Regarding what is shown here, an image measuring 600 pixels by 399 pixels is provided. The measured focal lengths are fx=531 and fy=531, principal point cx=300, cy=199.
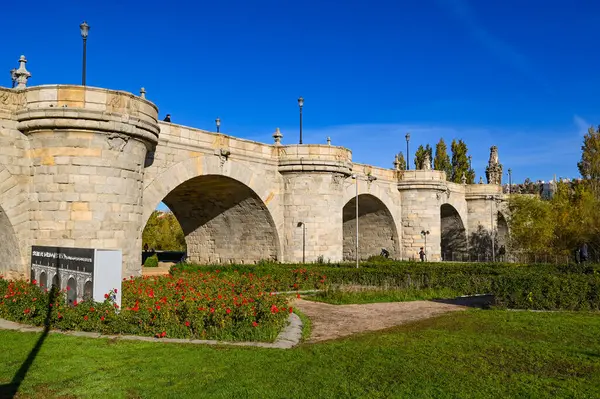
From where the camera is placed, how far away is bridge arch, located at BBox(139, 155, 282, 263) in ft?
73.2

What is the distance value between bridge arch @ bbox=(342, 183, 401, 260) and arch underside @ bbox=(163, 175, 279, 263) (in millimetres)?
9485

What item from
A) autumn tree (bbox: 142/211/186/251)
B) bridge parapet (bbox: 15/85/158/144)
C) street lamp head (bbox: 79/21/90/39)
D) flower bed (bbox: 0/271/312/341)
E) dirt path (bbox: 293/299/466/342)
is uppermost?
street lamp head (bbox: 79/21/90/39)

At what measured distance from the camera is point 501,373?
273 inches

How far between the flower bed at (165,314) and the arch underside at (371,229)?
24.0 metres

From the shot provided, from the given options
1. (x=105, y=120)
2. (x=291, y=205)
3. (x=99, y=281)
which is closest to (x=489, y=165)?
(x=291, y=205)

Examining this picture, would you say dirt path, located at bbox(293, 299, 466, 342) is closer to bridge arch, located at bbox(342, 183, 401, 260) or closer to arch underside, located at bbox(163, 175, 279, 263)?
arch underside, located at bbox(163, 175, 279, 263)

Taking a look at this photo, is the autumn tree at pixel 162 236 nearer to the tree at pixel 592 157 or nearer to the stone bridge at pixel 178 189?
the stone bridge at pixel 178 189

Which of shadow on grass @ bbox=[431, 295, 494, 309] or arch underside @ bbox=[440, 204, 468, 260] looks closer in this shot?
shadow on grass @ bbox=[431, 295, 494, 309]

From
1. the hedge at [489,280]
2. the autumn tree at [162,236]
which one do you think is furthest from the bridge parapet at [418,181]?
the autumn tree at [162,236]

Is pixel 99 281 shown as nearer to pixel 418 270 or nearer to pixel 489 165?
pixel 418 270

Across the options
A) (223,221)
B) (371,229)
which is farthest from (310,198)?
(371,229)

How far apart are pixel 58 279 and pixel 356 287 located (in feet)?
33.4

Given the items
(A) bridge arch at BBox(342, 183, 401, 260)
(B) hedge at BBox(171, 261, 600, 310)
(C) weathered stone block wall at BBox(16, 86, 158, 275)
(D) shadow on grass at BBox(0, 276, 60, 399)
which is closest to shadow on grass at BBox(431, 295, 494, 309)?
(B) hedge at BBox(171, 261, 600, 310)

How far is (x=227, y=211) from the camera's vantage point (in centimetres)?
2527
